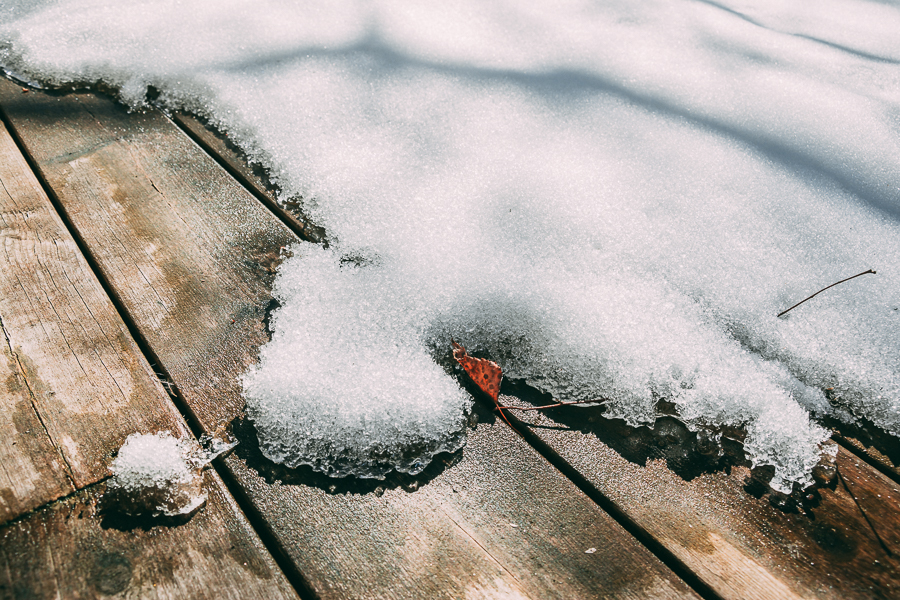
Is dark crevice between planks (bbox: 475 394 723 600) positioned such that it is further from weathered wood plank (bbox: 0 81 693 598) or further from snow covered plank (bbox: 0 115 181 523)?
snow covered plank (bbox: 0 115 181 523)

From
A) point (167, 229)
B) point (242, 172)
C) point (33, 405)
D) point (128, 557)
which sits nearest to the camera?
point (128, 557)

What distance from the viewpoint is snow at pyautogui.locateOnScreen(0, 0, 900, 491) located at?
799mm

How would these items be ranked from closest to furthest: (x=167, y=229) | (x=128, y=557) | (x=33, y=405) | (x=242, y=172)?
(x=128, y=557) < (x=33, y=405) < (x=167, y=229) < (x=242, y=172)

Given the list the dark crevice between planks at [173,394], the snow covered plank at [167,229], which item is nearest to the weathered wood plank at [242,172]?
the snow covered plank at [167,229]

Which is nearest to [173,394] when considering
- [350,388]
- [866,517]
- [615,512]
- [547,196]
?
[350,388]

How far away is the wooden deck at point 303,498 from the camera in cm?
61

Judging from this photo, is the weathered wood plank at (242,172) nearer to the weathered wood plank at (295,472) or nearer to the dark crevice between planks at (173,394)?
the weathered wood plank at (295,472)

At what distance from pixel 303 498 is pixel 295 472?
0.13 feet

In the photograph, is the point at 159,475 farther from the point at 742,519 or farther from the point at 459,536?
the point at 742,519

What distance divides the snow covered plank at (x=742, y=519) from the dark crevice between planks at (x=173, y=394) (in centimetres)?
36

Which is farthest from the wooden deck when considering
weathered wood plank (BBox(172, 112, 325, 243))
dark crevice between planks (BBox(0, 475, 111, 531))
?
weathered wood plank (BBox(172, 112, 325, 243))

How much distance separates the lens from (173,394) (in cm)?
76

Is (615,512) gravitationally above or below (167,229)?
below

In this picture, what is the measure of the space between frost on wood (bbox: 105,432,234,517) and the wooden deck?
0.7 inches
